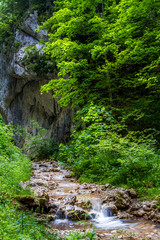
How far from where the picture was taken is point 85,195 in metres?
6.17

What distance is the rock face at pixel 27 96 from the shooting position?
779 inches

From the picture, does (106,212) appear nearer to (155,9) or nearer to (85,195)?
(85,195)

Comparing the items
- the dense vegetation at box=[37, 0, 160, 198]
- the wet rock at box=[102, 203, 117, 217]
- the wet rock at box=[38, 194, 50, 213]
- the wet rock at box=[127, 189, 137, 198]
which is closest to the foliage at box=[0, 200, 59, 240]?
the wet rock at box=[38, 194, 50, 213]

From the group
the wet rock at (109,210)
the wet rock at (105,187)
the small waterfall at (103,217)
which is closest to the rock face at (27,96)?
the wet rock at (105,187)

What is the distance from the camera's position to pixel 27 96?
2442cm

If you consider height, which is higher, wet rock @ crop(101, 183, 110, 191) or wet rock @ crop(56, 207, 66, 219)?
wet rock @ crop(101, 183, 110, 191)

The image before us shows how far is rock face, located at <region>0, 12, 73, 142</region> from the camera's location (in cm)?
1980

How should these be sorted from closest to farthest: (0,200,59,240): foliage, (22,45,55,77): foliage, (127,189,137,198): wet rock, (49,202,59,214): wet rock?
(0,200,59,240): foliage → (49,202,59,214): wet rock → (127,189,137,198): wet rock → (22,45,55,77): foliage

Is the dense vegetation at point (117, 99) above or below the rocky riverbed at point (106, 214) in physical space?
above

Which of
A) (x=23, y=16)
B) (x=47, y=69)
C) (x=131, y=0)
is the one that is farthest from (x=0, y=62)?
(x=131, y=0)

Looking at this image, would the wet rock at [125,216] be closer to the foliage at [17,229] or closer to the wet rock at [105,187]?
the wet rock at [105,187]

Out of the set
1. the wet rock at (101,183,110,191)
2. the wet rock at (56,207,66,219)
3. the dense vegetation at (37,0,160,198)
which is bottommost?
the wet rock at (56,207,66,219)

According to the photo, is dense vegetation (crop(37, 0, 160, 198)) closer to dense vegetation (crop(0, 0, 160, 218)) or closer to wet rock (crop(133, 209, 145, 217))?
dense vegetation (crop(0, 0, 160, 218))

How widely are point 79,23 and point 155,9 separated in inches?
173
